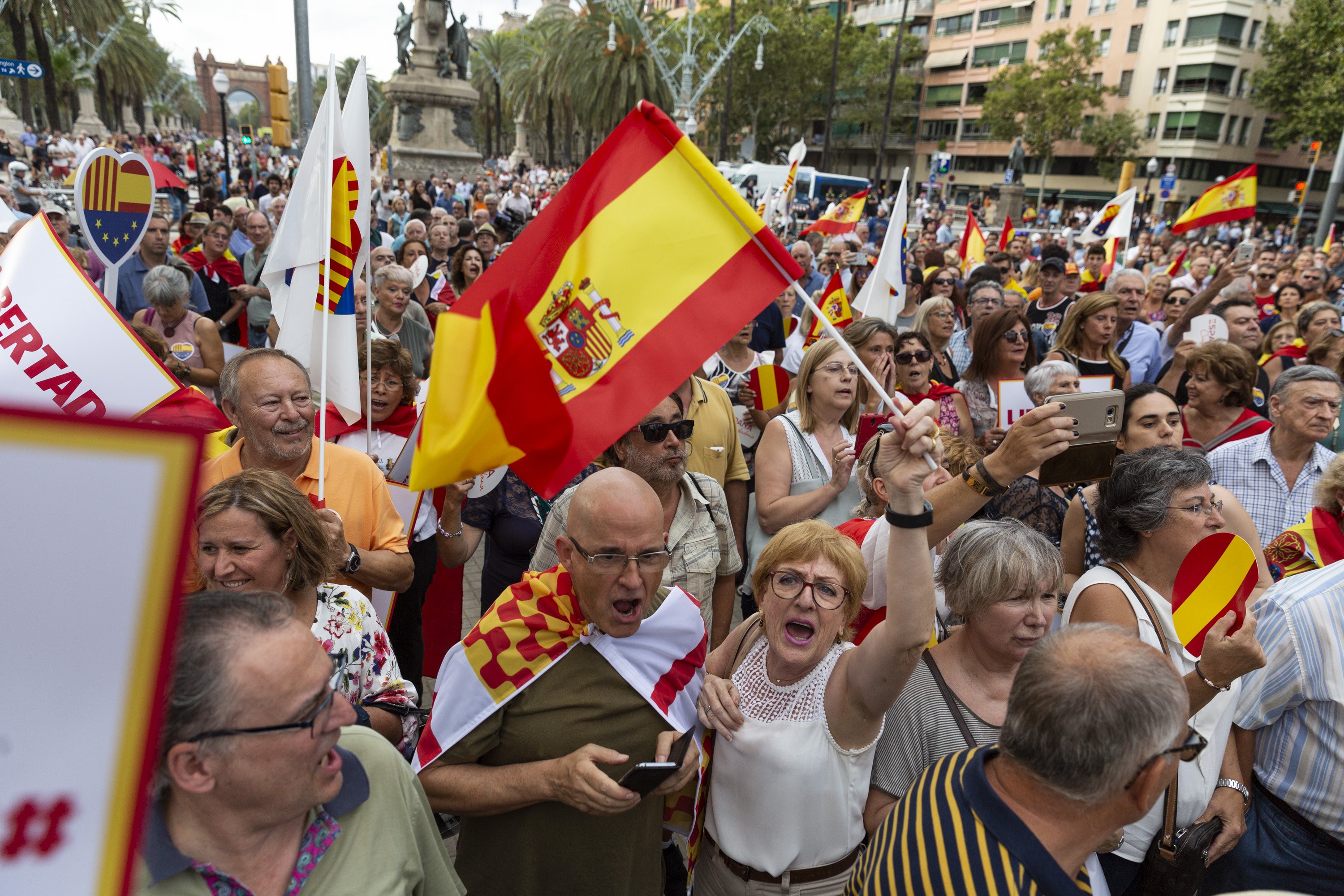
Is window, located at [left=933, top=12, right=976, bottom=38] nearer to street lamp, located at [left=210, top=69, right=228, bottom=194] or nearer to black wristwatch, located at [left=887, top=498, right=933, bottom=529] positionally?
street lamp, located at [left=210, top=69, right=228, bottom=194]

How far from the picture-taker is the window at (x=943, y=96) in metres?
69.2

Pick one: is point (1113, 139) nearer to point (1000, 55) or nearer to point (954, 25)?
point (1000, 55)

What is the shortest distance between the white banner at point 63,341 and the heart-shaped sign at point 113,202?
8.46ft

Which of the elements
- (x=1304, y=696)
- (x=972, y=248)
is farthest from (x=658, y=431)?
(x=972, y=248)

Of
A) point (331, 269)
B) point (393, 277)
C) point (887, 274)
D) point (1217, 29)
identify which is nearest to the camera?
point (331, 269)

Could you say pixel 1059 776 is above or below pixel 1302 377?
below

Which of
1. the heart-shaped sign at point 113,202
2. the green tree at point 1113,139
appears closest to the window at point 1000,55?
the green tree at point 1113,139

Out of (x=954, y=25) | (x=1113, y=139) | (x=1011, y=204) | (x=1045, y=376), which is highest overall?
(x=954, y=25)

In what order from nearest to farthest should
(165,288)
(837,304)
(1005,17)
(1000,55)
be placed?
(165,288), (837,304), (1005,17), (1000,55)

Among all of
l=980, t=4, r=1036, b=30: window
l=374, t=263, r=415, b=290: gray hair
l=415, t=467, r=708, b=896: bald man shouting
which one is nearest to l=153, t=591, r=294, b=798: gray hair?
l=415, t=467, r=708, b=896: bald man shouting

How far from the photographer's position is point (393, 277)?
6145 millimetres

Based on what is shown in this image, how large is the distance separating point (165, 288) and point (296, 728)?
4.95 meters

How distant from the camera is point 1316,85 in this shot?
4269 cm

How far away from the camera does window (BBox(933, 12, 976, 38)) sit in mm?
66938
